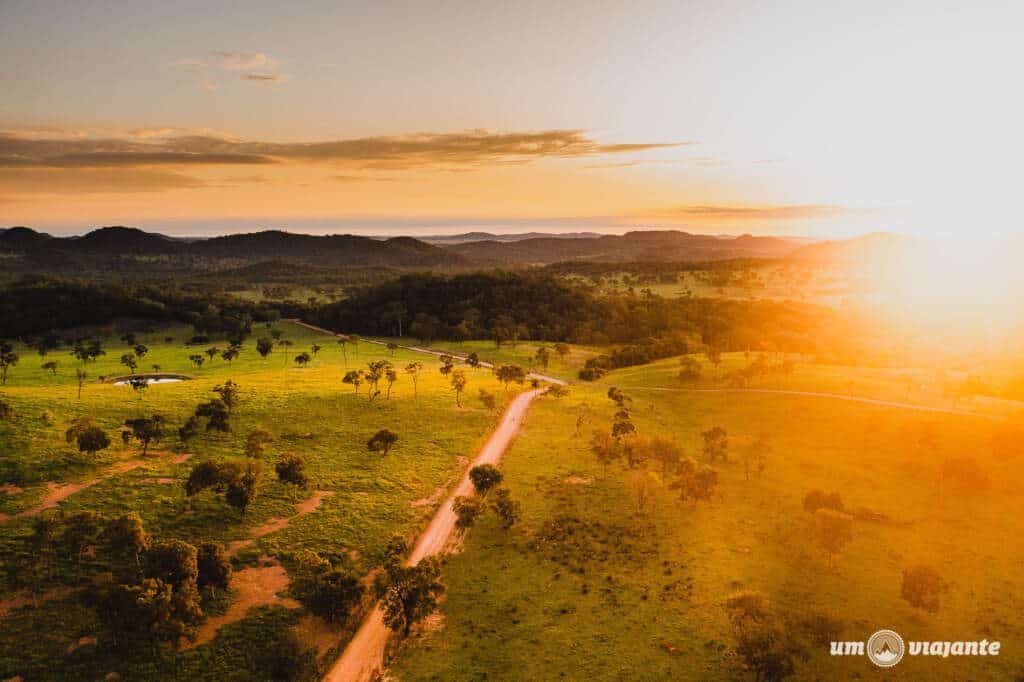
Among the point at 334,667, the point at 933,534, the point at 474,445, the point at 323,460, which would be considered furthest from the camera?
the point at 474,445

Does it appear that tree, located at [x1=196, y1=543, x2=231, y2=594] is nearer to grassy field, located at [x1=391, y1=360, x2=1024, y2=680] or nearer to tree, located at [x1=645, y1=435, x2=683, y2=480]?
grassy field, located at [x1=391, y1=360, x2=1024, y2=680]

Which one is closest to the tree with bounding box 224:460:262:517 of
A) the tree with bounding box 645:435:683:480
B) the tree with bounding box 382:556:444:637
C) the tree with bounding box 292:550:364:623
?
the tree with bounding box 292:550:364:623

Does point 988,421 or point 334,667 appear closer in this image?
point 334,667

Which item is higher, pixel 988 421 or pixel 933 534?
pixel 988 421

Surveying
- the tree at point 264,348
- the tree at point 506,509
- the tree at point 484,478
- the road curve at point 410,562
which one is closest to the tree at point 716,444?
the road curve at point 410,562

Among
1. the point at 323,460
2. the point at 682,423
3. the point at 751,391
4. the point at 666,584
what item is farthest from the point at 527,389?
the point at 666,584

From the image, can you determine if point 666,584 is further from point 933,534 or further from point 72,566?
point 72,566

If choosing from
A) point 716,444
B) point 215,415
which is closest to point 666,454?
point 716,444

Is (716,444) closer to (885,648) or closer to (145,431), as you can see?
(885,648)
